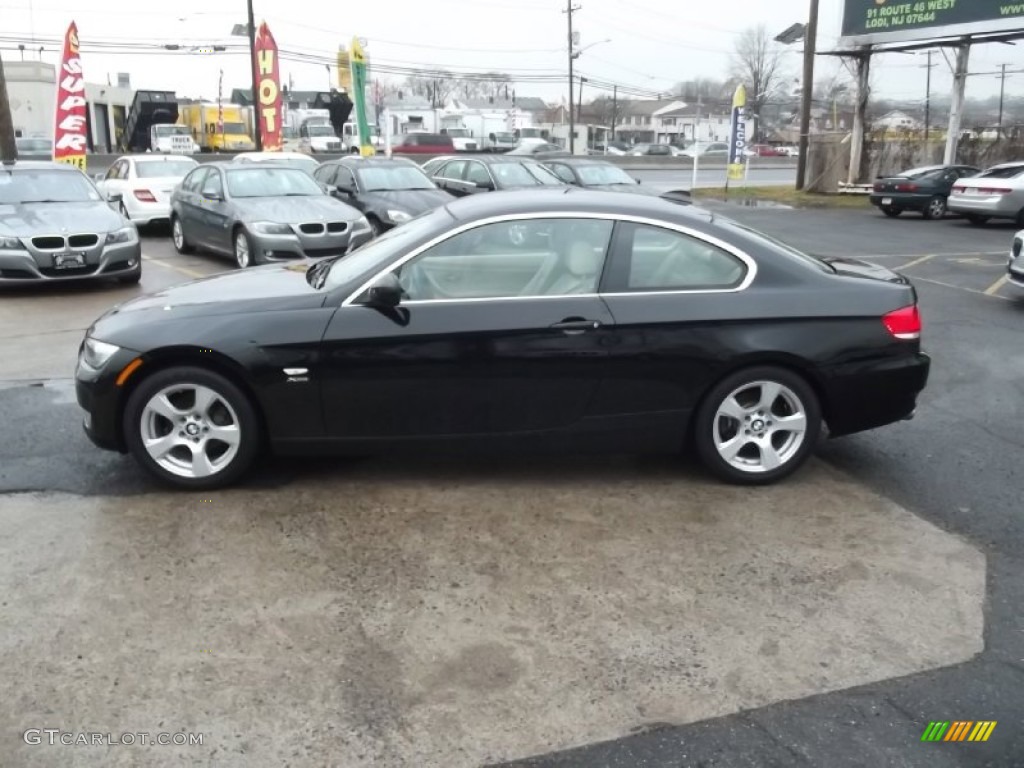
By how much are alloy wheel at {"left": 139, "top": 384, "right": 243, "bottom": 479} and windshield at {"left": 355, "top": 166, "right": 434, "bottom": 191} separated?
33.7 feet

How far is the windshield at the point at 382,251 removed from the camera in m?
4.71

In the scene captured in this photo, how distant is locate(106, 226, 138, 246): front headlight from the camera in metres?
10.4

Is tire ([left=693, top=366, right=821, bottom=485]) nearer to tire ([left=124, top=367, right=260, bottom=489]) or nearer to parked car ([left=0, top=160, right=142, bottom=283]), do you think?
tire ([left=124, top=367, right=260, bottom=489])

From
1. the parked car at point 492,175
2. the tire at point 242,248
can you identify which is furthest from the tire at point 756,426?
the parked car at point 492,175

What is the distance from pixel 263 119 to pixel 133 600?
2479cm

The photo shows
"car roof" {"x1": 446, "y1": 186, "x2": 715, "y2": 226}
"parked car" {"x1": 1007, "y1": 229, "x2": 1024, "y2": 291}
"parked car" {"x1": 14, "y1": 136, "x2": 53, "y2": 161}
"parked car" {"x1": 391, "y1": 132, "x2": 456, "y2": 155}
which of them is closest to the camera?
"car roof" {"x1": 446, "y1": 186, "x2": 715, "y2": 226}

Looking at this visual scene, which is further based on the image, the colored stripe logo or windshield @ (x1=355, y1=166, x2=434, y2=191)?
windshield @ (x1=355, y1=166, x2=434, y2=191)

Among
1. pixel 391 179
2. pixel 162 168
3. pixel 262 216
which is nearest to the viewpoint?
pixel 262 216

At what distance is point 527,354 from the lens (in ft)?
14.9

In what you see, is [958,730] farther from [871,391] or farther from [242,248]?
[242,248]

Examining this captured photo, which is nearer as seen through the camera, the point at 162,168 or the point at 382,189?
the point at 382,189

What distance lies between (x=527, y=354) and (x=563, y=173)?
567 inches

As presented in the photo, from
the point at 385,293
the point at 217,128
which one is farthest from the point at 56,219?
the point at 217,128

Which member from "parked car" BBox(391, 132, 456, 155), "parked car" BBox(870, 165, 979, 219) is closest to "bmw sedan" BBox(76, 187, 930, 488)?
"parked car" BBox(870, 165, 979, 219)
